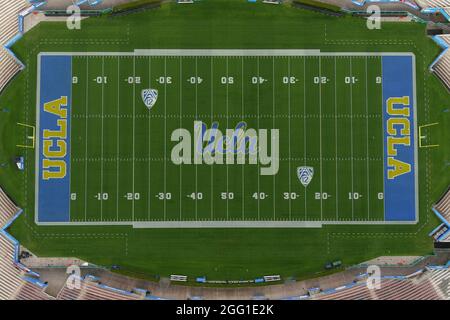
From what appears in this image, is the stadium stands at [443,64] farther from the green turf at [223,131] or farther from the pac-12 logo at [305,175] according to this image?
the pac-12 logo at [305,175]

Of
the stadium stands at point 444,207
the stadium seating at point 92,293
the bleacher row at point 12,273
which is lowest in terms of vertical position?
the stadium seating at point 92,293

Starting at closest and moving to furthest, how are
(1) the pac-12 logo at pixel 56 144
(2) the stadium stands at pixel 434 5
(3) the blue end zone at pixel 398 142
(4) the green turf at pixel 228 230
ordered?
1. (4) the green turf at pixel 228 230
2. (1) the pac-12 logo at pixel 56 144
3. (3) the blue end zone at pixel 398 142
4. (2) the stadium stands at pixel 434 5

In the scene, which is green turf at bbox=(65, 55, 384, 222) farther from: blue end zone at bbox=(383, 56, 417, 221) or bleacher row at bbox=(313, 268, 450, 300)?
bleacher row at bbox=(313, 268, 450, 300)

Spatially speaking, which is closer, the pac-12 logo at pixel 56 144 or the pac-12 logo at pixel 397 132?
the pac-12 logo at pixel 56 144

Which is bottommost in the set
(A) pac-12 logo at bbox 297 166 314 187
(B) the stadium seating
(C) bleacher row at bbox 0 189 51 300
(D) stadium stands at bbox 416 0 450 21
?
(B) the stadium seating

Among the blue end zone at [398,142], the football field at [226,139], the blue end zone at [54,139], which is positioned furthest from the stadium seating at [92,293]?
the blue end zone at [398,142]

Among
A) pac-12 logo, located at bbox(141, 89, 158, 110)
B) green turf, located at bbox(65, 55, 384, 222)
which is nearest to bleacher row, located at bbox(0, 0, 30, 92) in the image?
green turf, located at bbox(65, 55, 384, 222)
